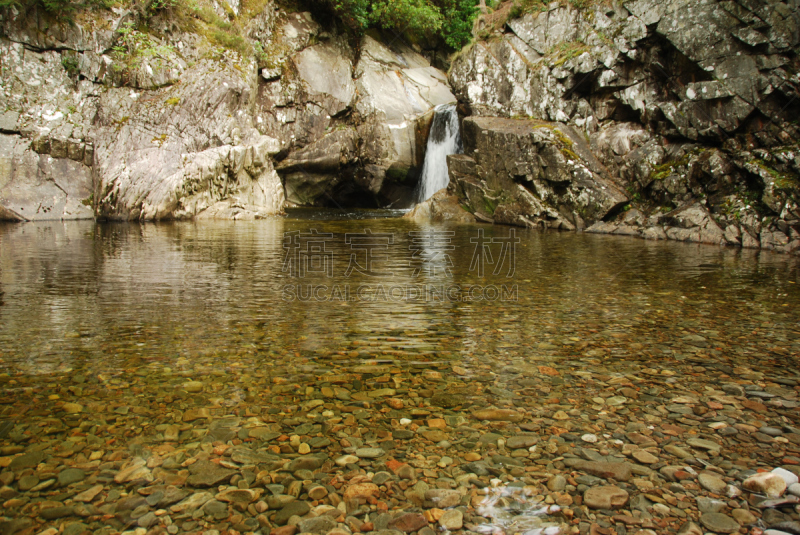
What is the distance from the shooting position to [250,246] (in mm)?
11430

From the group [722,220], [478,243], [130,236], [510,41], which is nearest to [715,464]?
[478,243]

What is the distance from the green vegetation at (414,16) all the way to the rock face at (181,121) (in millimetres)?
2429

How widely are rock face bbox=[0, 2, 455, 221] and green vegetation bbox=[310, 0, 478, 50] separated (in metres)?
2.43

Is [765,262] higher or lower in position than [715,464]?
higher

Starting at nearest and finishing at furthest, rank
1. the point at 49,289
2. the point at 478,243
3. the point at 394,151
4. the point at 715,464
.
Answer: the point at 715,464
the point at 49,289
the point at 478,243
the point at 394,151

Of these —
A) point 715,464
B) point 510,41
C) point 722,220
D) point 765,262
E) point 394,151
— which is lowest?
point 715,464

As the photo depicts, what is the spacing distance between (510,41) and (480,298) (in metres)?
19.6

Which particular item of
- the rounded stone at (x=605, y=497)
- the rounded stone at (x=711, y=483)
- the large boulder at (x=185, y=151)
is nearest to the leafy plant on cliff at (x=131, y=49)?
the large boulder at (x=185, y=151)

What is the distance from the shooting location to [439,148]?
80.4ft

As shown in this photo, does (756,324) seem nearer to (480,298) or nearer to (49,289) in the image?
(480,298)

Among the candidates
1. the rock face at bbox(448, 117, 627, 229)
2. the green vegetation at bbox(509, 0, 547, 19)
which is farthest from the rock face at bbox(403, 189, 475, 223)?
the green vegetation at bbox(509, 0, 547, 19)

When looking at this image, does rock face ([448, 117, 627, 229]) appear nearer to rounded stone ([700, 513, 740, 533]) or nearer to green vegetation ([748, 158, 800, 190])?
green vegetation ([748, 158, 800, 190])

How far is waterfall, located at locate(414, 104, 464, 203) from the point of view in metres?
23.8

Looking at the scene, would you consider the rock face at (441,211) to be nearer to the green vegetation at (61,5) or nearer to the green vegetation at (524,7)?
the green vegetation at (524,7)
